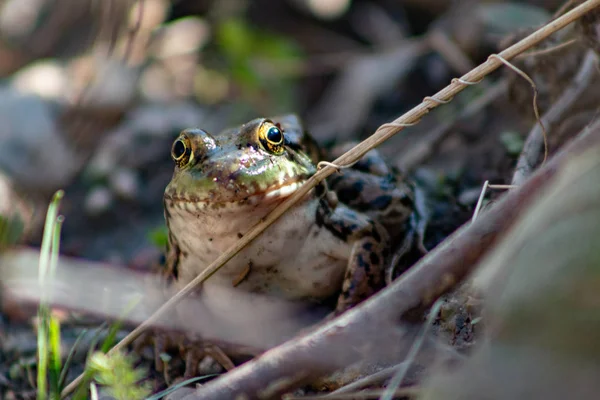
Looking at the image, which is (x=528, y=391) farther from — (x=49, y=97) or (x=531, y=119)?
(x=49, y=97)

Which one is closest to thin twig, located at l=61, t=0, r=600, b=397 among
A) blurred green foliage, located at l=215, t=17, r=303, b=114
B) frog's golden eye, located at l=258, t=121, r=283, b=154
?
frog's golden eye, located at l=258, t=121, r=283, b=154

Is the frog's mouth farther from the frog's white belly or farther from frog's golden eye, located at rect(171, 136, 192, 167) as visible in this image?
frog's golden eye, located at rect(171, 136, 192, 167)

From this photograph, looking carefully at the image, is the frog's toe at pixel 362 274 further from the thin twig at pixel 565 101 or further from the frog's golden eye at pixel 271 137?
the thin twig at pixel 565 101

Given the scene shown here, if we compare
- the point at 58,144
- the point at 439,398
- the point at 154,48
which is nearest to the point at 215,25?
the point at 154,48

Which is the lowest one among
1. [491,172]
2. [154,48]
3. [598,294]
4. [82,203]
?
[598,294]

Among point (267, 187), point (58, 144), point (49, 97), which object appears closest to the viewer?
point (267, 187)

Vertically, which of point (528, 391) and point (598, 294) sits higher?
point (598, 294)

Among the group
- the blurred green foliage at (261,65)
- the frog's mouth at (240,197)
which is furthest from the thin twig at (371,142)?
the blurred green foliage at (261,65)

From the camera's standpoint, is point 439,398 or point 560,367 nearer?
point 560,367
